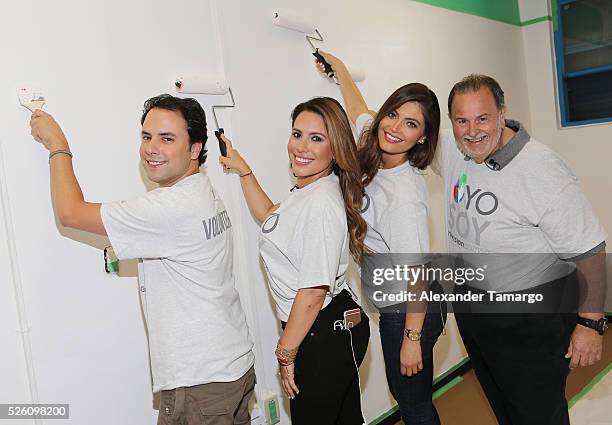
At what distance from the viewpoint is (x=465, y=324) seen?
1.96 metres

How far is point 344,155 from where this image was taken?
1.69 m

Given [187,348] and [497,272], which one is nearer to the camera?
[187,348]

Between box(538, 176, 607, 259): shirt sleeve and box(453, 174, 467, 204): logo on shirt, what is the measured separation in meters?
0.30

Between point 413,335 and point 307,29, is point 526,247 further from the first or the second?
point 307,29

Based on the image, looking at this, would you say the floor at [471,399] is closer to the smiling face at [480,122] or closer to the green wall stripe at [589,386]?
the green wall stripe at [589,386]

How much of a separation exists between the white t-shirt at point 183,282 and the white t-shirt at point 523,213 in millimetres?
883

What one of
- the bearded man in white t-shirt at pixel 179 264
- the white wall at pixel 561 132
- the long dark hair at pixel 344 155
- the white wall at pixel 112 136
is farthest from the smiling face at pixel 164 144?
the white wall at pixel 561 132

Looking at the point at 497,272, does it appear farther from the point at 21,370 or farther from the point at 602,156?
the point at 602,156

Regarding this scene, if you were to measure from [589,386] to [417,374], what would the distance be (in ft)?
5.88

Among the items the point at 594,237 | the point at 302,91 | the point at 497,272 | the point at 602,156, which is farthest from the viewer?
the point at 602,156

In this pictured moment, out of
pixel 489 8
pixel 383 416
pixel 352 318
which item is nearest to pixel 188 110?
pixel 352 318

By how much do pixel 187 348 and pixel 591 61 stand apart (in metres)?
4.23

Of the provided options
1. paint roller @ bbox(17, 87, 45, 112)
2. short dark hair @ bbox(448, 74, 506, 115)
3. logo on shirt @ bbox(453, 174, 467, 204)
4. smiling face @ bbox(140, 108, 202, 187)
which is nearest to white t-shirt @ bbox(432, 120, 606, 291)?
logo on shirt @ bbox(453, 174, 467, 204)

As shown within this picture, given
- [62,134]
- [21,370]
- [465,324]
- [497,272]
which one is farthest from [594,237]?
[21,370]
